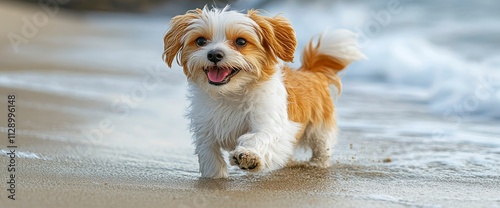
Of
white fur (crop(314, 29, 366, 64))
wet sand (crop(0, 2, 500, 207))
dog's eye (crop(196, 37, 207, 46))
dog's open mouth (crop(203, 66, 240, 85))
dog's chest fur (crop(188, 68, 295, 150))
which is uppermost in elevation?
white fur (crop(314, 29, 366, 64))

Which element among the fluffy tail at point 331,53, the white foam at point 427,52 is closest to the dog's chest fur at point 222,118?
the white foam at point 427,52

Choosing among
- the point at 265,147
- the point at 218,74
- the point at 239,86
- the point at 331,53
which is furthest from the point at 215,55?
the point at 331,53

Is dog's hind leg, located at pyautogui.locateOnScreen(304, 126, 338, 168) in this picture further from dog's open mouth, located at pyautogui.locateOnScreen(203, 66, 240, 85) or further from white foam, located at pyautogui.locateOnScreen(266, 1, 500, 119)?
dog's open mouth, located at pyautogui.locateOnScreen(203, 66, 240, 85)

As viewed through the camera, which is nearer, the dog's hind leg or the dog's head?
the dog's head

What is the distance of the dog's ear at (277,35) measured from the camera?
4488mm

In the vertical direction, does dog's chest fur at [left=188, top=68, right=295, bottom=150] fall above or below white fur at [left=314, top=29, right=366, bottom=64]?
below

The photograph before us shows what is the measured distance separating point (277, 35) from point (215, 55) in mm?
562

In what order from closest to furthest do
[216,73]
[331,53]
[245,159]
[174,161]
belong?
[245,159]
[216,73]
[174,161]
[331,53]

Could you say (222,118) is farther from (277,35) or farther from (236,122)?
(277,35)

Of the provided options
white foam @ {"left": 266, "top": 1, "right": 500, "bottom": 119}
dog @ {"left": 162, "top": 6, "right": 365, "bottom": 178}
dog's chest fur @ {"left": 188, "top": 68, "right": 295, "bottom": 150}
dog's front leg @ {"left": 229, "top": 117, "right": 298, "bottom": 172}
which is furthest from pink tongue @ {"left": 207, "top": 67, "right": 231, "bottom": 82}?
white foam @ {"left": 266, "top": 1, "right": 500, "bottom": 119}

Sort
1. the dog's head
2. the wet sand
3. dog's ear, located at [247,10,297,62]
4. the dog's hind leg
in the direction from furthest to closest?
the dog's hind leg < dog's ear, located at [247,10,297,62] < the dog's head < the wet sand

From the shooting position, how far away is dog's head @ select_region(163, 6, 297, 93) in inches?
167

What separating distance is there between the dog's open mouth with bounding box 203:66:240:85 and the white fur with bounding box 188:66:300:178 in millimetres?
246

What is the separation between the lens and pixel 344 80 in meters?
10.6
